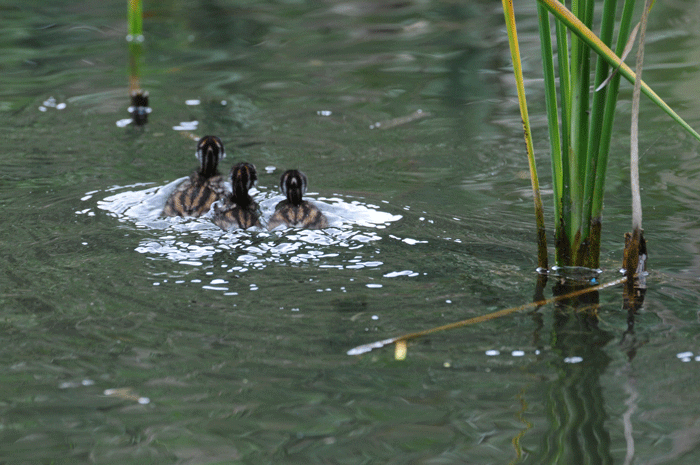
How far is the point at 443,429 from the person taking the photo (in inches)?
87.0

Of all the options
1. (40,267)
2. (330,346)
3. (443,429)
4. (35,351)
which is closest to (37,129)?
(40,267)

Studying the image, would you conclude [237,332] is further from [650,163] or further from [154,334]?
[650,163]

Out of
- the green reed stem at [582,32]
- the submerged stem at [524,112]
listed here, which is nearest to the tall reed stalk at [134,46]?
the submerged stem at [524,112]

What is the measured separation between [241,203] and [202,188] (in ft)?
0.85

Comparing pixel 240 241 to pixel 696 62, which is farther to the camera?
pixel 696 62

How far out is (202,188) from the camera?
4051mm

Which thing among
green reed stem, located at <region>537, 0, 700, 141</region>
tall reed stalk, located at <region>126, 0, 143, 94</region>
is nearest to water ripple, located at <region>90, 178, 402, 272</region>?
green reed stem, located at <region>537, 0, 700, 141</region>

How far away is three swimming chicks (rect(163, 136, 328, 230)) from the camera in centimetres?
372

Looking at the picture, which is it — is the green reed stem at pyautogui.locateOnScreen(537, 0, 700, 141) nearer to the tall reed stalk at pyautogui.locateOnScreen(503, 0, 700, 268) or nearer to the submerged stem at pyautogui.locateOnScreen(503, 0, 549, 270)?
the tall reed stalk at pyautogui.locateOnScreen(503, 0, 700, 268)

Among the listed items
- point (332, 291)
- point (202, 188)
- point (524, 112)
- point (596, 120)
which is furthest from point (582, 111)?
point (202, 188)

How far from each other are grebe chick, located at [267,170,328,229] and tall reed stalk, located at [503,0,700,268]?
3.60ft

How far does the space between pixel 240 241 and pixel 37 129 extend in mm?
2384

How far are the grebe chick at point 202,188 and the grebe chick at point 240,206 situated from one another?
0.23ft

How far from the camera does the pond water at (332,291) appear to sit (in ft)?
7.25
